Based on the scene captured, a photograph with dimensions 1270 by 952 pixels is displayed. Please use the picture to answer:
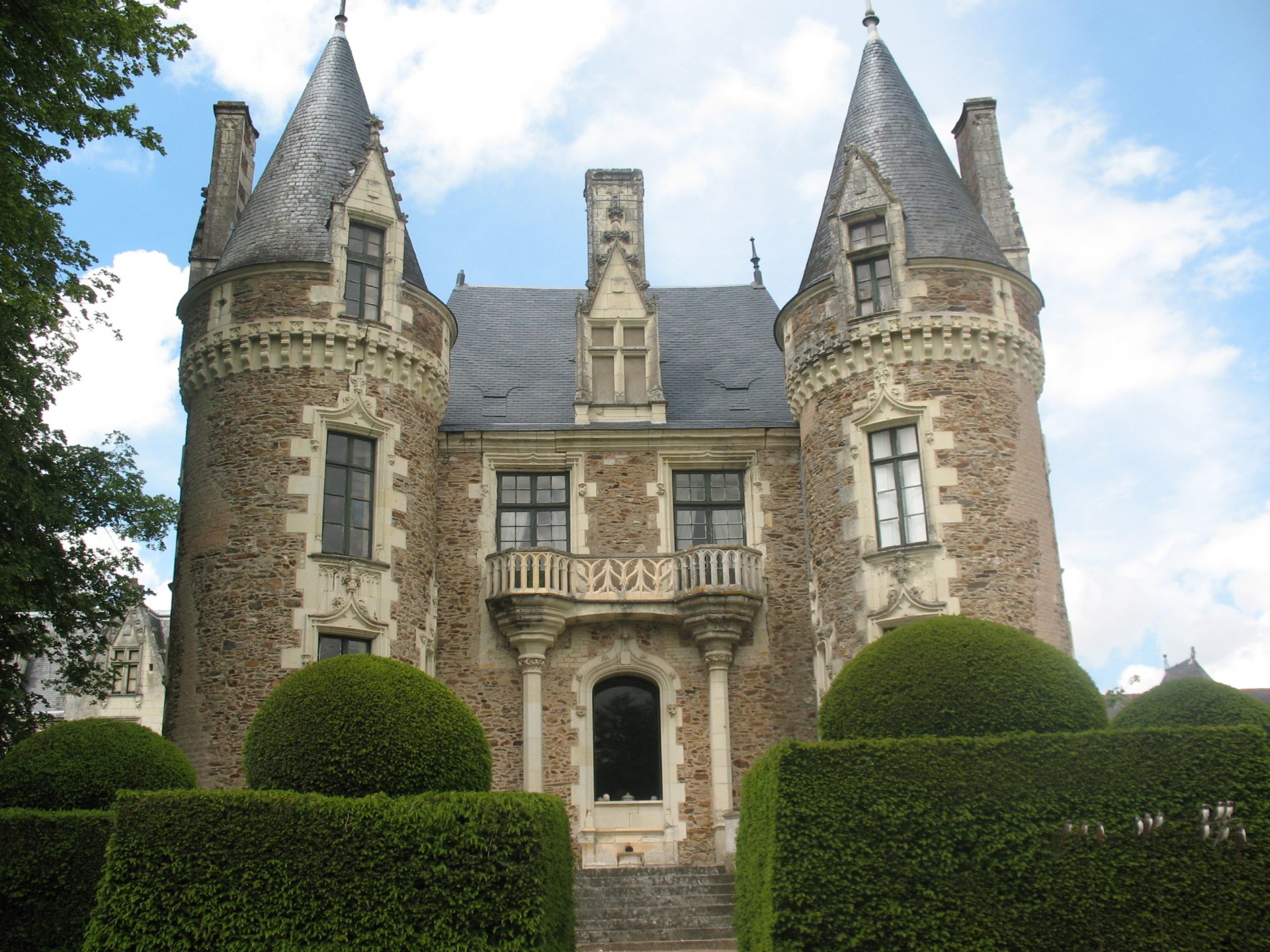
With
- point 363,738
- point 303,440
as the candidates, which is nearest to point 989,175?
point 303,440

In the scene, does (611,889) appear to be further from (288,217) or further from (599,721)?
(288,217)

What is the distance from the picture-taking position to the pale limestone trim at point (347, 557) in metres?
17.4

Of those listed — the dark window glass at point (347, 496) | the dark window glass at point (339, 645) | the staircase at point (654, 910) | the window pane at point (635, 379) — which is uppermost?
the window pane at point (635, 379)

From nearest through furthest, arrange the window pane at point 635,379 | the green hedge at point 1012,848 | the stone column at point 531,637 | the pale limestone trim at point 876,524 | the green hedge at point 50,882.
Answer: the green hedge at point 1012,848 < the green hedge at point 50,882 < the pale limestone trim at point 876,524 < the stone column at point 531,637 < the window pane at point 635,379

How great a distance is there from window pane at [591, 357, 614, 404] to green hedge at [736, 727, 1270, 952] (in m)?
10.3

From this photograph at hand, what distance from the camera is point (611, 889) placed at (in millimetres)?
16672

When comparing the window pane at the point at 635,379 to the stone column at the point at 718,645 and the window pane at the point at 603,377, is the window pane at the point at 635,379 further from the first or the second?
the stone column at the point at 718,645

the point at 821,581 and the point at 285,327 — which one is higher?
the point at 285,327

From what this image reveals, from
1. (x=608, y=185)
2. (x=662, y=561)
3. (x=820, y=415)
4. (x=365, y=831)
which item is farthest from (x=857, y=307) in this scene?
(x=365, y=831)

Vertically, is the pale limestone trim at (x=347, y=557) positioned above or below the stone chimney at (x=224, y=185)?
below

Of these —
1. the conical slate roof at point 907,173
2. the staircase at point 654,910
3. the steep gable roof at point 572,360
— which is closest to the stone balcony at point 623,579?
the steep gable roof at point 572,360

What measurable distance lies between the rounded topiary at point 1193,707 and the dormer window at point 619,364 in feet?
32.9

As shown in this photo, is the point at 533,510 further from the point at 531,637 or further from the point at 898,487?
the point at 898,487

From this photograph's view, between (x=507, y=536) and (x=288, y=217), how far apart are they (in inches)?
245
